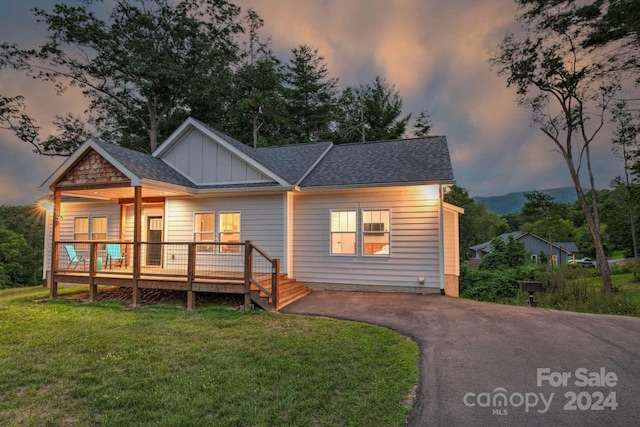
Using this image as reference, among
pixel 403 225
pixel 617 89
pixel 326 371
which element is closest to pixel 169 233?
pixel 403 225

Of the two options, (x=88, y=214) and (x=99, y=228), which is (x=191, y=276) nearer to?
(x=99, y=228)

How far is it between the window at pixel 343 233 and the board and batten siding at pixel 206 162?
2547mm

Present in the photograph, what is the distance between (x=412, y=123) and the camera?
27641 millimetres

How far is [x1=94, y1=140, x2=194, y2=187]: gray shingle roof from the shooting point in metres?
8.91

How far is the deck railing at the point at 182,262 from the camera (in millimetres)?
Result: 7910

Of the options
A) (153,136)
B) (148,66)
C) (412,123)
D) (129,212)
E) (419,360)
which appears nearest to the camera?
(419,360)

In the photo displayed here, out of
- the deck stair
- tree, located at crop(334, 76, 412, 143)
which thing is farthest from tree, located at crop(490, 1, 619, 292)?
the deck stair

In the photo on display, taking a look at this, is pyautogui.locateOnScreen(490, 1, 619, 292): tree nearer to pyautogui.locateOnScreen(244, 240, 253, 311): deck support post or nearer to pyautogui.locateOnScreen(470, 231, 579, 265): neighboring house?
pyautogui.locateOnScreen(244, 240, 253, 311): deck support post

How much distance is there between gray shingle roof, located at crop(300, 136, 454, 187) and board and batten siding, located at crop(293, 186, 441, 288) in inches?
14.4

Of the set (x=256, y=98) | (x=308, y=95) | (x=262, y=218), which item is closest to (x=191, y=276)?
(x=262, y=218)

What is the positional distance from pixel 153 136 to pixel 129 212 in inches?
489

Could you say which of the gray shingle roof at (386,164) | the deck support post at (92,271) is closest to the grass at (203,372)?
the deck support post at (92,271)

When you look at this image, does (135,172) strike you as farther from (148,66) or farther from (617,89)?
(617,89)

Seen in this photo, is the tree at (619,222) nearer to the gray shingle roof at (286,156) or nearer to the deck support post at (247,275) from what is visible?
the gray shingle roof at (286,156)
